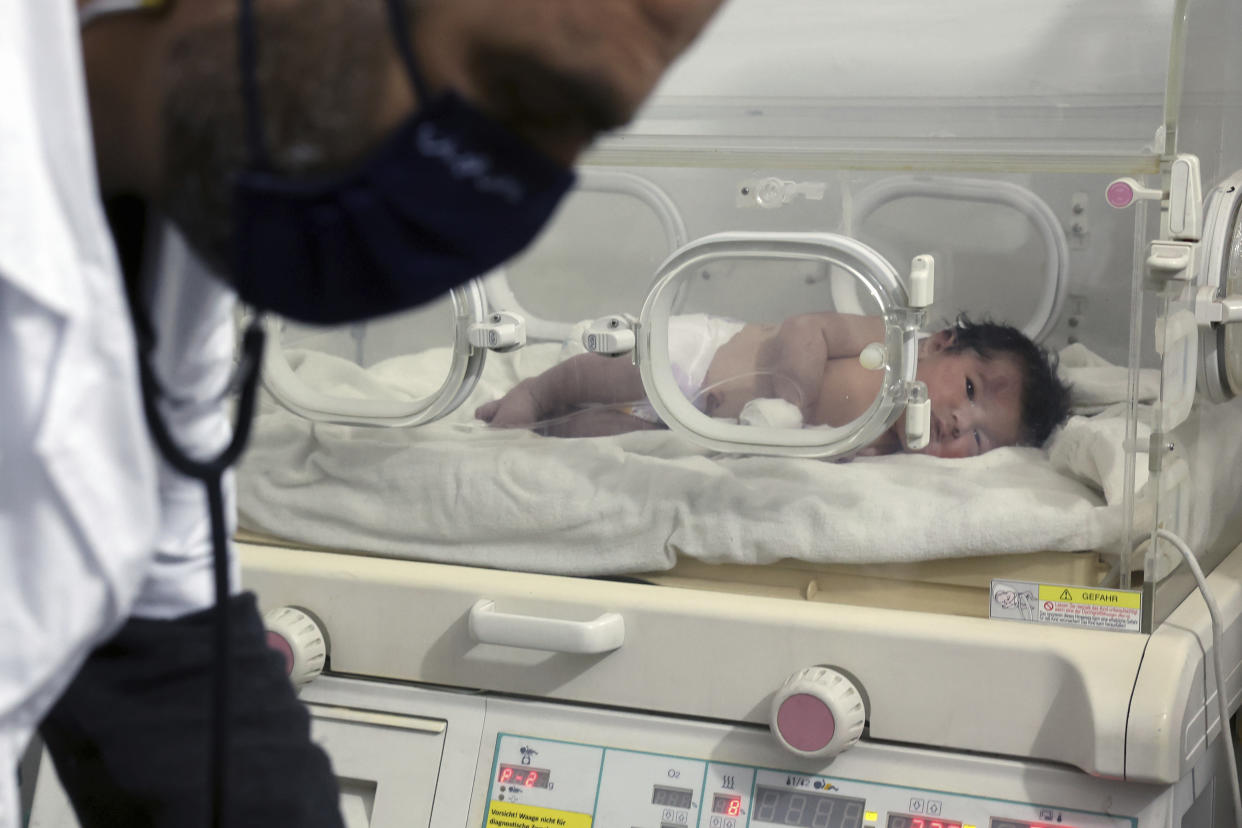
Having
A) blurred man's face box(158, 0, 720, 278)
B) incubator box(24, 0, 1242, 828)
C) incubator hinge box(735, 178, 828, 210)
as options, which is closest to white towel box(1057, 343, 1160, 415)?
incubator box(24, 0, 1242, 828)

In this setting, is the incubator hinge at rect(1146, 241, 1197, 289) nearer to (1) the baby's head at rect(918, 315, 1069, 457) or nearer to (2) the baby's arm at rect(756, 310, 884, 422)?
(1) the baby's head at rect(918, 315, 1069, 457)

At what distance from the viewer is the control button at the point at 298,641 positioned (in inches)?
51.1

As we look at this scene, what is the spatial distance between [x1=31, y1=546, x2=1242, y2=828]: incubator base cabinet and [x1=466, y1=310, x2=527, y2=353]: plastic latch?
0.76 ft

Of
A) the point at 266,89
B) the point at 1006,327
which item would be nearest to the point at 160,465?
the point at 266,89

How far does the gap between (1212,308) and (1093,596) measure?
11.5 inches

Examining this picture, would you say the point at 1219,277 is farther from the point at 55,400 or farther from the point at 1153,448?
the point at 55,400

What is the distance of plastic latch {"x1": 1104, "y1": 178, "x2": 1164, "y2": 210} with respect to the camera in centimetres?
111

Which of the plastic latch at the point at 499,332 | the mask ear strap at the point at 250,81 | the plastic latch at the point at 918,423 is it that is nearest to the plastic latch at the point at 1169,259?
the plastic latch at the point at 918,423

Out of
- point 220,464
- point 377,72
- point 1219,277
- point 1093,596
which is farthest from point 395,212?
point 1219,277

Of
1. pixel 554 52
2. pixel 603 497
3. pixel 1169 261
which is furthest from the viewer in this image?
pixel 603 497

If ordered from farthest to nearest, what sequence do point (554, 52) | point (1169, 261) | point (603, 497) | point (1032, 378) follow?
1. point (603, 497)
2. point (1032, 378)
3. point (1169, 261)
4. point (554, 52)

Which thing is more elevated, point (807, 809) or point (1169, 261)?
point (1169, 261)

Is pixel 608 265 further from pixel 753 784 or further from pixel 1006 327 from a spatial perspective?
pixel 753 784

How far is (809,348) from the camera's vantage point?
1226 millimetres
